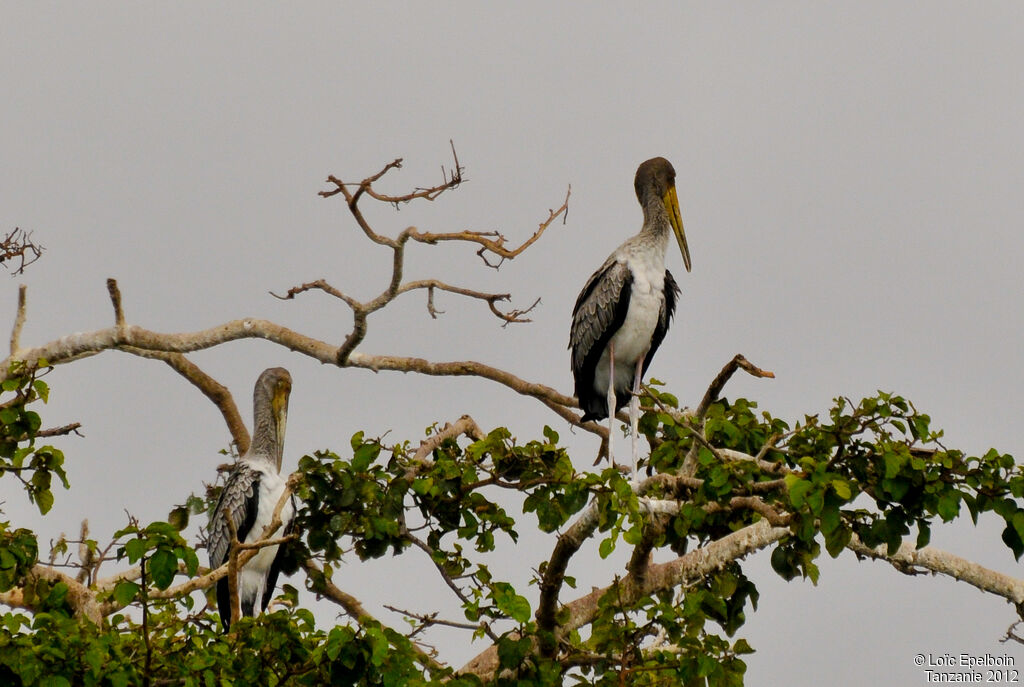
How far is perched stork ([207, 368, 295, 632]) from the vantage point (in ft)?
34.5

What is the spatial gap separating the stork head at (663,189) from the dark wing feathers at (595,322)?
73cm

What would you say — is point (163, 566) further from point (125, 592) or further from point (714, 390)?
point (714, 390)

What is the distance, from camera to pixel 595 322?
35.8 feet

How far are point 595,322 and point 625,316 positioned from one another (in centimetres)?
25

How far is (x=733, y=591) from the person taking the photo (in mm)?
8758

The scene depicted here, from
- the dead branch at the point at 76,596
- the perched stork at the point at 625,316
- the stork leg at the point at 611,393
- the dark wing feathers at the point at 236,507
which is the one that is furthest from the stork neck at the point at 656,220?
the dead branch at the point at 76,596

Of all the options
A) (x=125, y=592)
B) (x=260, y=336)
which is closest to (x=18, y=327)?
(x=260, y=336)

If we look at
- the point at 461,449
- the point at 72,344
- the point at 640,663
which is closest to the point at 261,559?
the point at 72,344

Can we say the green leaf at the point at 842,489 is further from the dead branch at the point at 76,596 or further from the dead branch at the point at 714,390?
the dead branch at the point at 76,596

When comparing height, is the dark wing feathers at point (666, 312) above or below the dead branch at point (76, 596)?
above

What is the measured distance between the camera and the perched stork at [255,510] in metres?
10.5

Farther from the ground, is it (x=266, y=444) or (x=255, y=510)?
(x=266, y=444)

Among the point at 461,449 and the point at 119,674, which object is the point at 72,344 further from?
the point at 119,674

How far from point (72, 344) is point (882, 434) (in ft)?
21.7
